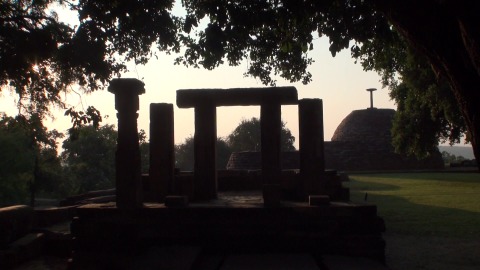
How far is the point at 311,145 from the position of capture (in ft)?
22.9

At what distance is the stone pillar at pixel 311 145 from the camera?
6.99 m

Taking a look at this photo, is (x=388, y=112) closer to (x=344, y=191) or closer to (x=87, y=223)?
(x=344, y=191)

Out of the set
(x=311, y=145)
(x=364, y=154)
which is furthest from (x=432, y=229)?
(x=364, y=154)

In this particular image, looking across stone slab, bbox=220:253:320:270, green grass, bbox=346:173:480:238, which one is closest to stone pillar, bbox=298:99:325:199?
stone slab, bbox=220:253:320:270

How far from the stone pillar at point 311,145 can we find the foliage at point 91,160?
39.6 m

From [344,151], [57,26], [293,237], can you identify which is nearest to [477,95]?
[293,237]

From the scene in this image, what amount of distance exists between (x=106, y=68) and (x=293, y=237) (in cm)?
890

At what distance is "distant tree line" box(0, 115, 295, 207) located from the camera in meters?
36.7

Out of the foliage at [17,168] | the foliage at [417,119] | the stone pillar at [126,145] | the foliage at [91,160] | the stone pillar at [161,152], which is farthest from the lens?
the foliage at [91,160]

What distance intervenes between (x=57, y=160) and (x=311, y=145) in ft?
140

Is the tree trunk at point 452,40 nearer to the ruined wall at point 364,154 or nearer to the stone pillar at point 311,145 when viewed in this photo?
the stone pillar at point 311,145

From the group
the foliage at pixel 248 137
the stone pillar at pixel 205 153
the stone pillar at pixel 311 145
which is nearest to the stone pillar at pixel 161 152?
the stone pillar at pixel 205 153

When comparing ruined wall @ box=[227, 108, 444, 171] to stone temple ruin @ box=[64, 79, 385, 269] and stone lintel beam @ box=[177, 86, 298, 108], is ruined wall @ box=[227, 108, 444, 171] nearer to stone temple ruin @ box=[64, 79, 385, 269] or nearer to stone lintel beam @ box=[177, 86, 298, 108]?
stone lintel beam @ box=[177, 86, 298, 108]

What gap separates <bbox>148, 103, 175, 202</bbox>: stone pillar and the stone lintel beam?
1.00ft
